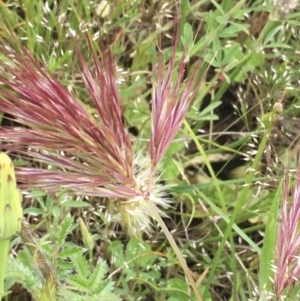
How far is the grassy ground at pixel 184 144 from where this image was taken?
132 cm

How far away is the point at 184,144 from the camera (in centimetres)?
154

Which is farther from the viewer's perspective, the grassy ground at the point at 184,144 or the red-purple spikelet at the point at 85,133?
the grassy ground at the point at 184,144

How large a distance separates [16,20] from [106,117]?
657mm

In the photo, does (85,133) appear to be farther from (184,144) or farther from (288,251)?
(184,144)

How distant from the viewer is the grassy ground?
4.34 ft

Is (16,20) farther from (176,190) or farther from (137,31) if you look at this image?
(176,190)

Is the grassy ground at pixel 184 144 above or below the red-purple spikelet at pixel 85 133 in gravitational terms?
below

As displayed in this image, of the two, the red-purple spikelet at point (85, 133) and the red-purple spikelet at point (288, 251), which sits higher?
the red-purple spikelet at point (85, 133)

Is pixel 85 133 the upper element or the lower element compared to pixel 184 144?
upper

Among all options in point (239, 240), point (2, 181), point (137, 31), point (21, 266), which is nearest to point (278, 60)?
point (137, 31)

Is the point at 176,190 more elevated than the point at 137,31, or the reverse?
the point at 137,31

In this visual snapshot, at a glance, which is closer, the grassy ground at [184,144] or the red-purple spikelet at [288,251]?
the red-purple spikelet at [288,251]

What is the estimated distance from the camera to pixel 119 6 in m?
1.49

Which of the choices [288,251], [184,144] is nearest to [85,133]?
[288,251]
